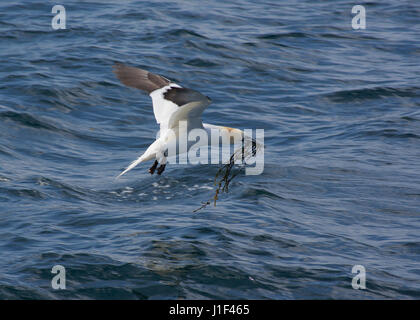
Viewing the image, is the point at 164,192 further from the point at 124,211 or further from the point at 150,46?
the point at 150,46

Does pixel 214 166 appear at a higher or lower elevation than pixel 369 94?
lower

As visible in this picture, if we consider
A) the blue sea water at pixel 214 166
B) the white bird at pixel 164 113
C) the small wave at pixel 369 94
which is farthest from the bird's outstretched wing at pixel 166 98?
the small wave at pixel 369 94

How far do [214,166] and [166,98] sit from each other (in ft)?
10.4

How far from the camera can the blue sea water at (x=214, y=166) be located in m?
8.21

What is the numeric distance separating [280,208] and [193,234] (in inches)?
67.2

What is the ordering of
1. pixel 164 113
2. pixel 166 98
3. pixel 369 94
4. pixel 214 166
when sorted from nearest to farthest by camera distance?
pixel 166 98, pixel 164 113, pixel 214 166, pixel 369 94

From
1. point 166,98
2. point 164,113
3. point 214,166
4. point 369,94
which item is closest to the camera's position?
point 166,98

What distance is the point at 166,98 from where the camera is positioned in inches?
355

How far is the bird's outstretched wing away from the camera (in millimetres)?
8641

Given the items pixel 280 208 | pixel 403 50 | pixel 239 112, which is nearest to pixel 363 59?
pixel 403 50

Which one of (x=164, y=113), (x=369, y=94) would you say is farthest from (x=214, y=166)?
(x=369, y=94)

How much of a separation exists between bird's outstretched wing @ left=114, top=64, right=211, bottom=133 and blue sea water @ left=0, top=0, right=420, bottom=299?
4.83ft

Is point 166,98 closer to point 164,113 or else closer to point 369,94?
point 164,113

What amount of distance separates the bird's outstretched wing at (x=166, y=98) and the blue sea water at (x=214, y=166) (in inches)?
57.9
